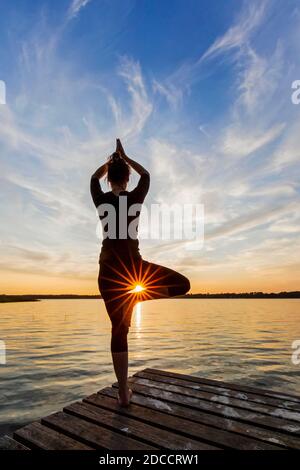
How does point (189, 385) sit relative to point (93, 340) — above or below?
above

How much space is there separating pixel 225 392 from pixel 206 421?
136 centimetres

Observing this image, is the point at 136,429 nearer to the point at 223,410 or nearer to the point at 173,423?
the point at 173,423

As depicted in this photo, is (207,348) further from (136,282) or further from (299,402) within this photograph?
(136,282)

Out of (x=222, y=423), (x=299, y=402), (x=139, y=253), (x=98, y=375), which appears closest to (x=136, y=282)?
(x=139, y=253)

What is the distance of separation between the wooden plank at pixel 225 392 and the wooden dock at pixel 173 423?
15 millimetres

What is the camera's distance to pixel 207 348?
18.0 m

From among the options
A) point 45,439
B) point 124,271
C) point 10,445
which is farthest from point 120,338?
point 10,445

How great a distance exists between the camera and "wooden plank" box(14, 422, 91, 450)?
3.48 metres

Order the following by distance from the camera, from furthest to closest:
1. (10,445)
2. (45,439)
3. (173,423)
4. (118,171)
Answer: (118,171), (173,423), (45,439), (10,445)

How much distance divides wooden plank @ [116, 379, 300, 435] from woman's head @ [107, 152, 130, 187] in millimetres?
3359

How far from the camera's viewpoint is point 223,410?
14.9ft

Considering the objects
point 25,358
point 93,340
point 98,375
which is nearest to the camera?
point 98,375

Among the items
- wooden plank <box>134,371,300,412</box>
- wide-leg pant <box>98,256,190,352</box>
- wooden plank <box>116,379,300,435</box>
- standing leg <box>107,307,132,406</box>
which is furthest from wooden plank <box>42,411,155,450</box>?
wooden plank <box>134,371,300,412</box>

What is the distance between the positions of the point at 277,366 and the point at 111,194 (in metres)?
12.8
